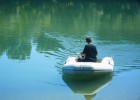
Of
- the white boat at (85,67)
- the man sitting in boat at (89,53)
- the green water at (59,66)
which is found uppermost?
the man sitting in boat at (89,53)

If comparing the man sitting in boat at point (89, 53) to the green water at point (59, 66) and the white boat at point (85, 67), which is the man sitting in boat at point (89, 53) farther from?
the green water at point (59, 66)

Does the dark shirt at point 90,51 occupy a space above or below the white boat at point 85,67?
above

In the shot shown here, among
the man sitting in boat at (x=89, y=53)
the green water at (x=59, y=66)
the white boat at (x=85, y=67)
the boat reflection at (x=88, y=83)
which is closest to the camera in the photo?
the green water at (x=59, y=66)

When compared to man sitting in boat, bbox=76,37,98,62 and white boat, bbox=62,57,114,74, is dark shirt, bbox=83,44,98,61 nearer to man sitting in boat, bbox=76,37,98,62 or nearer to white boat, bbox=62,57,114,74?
man sitting in boat, bbox=76,37,98,62

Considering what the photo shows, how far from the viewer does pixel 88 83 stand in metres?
13.0

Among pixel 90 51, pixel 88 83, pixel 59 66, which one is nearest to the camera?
pixel 88 83

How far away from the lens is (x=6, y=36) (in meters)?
23.9

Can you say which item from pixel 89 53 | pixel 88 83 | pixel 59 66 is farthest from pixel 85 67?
pixel 59 66

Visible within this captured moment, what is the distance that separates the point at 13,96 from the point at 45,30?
15.1 m

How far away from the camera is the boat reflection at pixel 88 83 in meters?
12.2

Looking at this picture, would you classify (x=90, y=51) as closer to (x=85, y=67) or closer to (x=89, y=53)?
(x=89, y=53)

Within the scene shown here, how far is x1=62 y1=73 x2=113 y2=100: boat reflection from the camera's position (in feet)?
40.0

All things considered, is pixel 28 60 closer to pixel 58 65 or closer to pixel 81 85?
pixel 58 65

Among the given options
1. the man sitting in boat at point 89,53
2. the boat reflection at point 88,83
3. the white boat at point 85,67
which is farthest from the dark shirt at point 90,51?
the boat reflection at point 88,83
